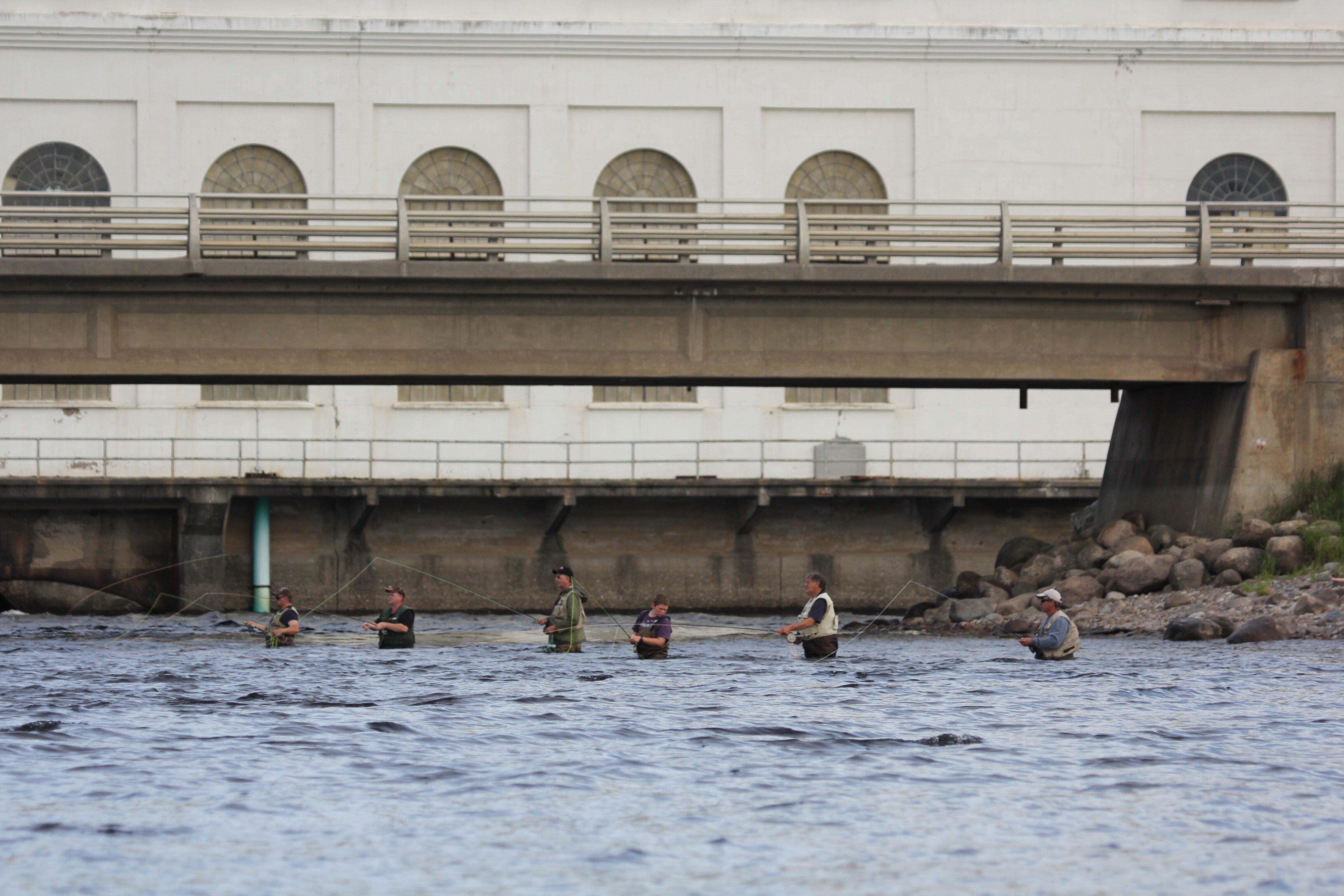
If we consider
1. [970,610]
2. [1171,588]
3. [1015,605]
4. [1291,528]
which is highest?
[1291,528]

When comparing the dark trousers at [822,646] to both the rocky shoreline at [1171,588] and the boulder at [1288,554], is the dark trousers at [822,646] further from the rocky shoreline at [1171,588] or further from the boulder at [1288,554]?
the boulder at [1288,554]

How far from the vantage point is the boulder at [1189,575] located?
2741 centimetres

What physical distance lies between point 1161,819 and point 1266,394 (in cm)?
1911

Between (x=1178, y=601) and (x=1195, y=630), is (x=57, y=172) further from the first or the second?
(x=1195, y=630)

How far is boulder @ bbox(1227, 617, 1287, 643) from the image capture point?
2347 cm

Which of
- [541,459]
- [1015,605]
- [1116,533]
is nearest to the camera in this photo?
[1015,605]

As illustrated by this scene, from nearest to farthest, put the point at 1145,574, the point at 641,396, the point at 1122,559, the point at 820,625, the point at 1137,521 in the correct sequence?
the point at 820,625 < the point at 1145,574 < the point at 1122,559 < the point at 1137,521 < the point at 641,396

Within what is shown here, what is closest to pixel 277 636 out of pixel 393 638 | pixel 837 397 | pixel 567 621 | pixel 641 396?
pixel 393 638

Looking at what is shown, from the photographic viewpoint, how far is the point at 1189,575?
27516 millimetres

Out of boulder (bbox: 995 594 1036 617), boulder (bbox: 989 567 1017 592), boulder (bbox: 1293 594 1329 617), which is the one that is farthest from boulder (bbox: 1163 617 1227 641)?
boulder (bbox: 989 567 1017 592)

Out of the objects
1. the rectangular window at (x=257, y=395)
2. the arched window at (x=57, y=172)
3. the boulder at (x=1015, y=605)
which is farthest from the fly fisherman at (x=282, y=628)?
the arched window at (x=57, y=172)

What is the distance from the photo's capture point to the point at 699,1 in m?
45.2

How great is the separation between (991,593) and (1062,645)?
9.99 meters

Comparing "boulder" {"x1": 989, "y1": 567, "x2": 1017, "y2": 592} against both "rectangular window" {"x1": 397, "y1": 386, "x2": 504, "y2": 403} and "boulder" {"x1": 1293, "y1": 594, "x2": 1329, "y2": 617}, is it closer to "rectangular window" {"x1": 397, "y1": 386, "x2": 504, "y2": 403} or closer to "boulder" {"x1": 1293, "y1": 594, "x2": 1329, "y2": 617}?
"boulder" {"x1": 1293, "y1": 594, "x2": 1329, "y2": 617}
